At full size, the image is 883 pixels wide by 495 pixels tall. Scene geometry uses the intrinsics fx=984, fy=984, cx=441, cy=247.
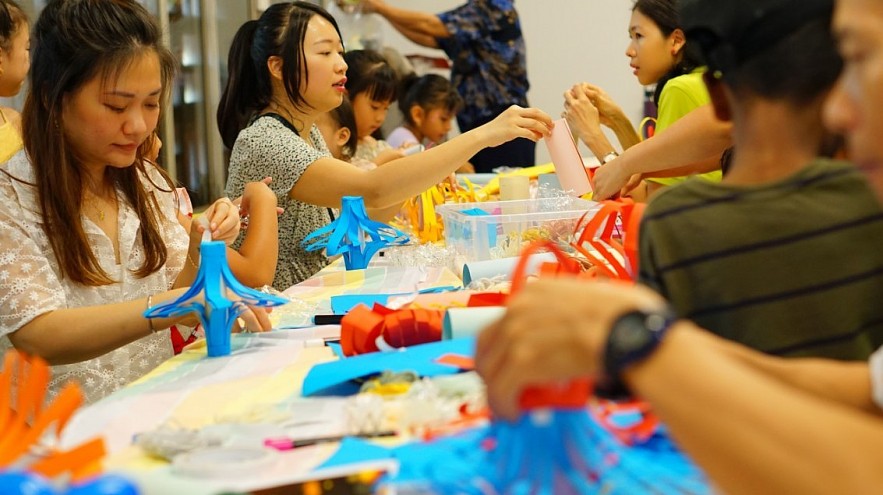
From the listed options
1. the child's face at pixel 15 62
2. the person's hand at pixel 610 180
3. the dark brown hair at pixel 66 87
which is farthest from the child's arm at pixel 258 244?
the child's face at pixel 15 62

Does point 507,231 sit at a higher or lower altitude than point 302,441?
higher

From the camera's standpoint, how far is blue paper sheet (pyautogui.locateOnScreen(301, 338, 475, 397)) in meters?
1.07

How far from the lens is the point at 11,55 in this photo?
2.59 metres

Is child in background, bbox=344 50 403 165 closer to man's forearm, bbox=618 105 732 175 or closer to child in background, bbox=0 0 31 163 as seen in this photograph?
child in background, bbox=0 0 31 163

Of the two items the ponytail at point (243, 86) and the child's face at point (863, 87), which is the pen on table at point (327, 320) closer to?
the child's face at point (863, 87)

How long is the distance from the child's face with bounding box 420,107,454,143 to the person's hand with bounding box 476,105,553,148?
300 cm

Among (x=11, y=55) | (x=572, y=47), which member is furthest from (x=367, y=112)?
(x=572, y=47)

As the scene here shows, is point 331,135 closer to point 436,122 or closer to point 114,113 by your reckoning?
point 436,122

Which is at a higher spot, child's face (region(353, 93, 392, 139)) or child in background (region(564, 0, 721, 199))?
child's face (region(353, 93, 392, 139))

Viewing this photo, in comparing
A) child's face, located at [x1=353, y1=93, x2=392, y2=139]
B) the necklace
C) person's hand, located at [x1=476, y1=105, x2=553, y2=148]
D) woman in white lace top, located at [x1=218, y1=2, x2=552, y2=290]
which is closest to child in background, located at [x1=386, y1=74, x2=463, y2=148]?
child's face, located at [x1=353, y1=93, x2=392, y2=139]

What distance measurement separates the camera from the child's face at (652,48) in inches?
105

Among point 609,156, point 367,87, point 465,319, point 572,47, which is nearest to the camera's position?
point 465,319

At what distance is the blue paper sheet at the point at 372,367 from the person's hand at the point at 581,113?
1.72 meters

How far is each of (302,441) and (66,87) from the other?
987 millimetres
